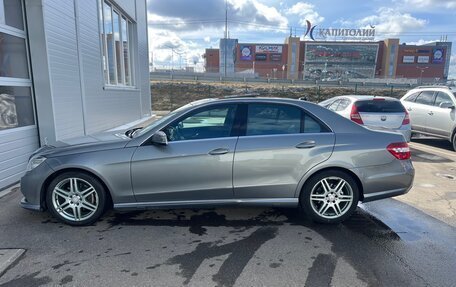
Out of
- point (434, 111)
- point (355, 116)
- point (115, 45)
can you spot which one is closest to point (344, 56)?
point (434, 111)

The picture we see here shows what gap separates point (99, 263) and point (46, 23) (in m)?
5.08

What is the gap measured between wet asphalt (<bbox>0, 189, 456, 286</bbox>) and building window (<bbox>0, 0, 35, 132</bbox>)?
2.05m

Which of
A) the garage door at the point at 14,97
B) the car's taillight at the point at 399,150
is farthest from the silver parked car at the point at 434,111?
the garage door at the point at 14,97

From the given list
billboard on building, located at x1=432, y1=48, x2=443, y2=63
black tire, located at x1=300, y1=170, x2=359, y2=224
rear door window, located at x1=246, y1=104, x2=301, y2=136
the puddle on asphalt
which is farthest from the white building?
billboard on building, located at x1=432, y1=48, x2=443, y2=63

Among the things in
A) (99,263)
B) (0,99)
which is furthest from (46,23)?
(99,263)

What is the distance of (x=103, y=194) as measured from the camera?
3.96m

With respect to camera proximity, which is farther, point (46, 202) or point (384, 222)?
point (384, 222)

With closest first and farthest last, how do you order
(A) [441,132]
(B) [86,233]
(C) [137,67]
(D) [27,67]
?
(B) [86,233]
(D) [27,67]
(A) [441,132]
(C) [137,67]

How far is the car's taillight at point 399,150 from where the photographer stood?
411 cm

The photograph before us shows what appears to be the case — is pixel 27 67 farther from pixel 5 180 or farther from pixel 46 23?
pixel 5 180

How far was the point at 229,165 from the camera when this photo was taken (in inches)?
155

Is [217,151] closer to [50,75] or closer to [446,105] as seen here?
[50,75]

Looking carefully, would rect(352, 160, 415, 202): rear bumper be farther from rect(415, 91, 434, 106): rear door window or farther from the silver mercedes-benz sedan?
rect(415, 91, 434, 106): rear door window

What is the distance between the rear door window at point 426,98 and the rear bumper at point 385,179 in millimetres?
6878
